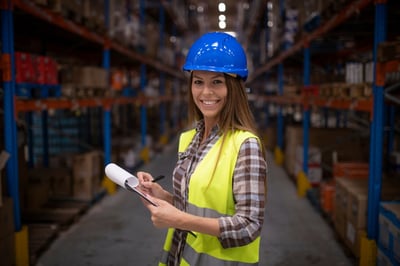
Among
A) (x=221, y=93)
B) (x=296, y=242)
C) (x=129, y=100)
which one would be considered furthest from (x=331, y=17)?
(x=129, y=100)

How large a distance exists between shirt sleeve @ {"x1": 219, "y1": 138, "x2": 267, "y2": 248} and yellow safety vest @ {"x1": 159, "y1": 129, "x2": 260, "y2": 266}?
0.05 meters

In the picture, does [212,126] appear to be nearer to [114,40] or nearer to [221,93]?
[221,93]

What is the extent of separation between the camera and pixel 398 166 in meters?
5.29

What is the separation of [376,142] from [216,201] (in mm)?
2448

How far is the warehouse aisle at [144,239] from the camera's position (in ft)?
13.3

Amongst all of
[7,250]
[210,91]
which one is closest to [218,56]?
[210,91]

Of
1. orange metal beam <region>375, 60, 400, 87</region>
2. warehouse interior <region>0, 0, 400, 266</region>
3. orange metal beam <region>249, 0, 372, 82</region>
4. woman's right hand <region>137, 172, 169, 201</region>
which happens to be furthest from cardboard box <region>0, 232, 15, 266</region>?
orange metal beam <region>249, 0, 372, 82</region>

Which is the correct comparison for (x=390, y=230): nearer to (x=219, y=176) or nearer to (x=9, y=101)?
(x=219, y=176)

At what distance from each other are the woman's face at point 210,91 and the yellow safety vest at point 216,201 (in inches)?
5.1

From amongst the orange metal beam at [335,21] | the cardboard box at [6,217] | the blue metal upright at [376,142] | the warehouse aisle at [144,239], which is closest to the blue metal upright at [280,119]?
the orange metal beam at [335,21]

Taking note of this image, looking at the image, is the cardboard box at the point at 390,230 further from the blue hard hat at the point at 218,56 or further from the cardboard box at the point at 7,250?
the cardboard box at the point at 7,250

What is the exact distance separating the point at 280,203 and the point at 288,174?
2165 mm

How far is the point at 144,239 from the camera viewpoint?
460 centimetres

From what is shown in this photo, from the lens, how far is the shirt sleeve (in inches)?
56.3
